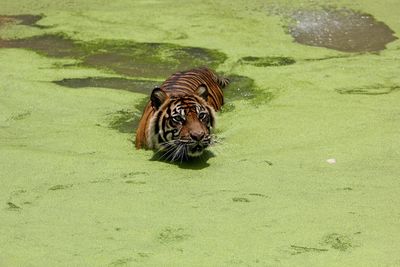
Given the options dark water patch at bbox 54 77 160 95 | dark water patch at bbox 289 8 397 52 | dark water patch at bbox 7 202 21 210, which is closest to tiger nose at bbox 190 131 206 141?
dark water patch at bbox 7 202 21 210

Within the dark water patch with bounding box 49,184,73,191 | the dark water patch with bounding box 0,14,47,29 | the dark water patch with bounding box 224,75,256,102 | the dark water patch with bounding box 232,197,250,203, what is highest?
the dark water patch with bounding box 232,197,250,203

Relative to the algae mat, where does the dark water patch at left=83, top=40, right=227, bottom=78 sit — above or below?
below

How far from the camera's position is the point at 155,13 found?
782 centimetres

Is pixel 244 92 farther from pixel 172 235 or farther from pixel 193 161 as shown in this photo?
pixel 172 235

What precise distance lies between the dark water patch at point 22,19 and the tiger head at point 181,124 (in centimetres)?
373

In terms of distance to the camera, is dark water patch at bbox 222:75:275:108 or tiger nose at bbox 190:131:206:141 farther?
dark water patch at bbox 222:75:275:108

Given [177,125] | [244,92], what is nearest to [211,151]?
[177,125]

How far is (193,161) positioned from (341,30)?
12.9ft

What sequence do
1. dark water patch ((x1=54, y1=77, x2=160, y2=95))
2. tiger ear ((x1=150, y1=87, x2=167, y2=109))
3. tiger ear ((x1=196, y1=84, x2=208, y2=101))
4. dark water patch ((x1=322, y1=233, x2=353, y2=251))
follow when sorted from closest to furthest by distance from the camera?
dark water patch ((x1=322, y1=233, x2=353, y2=251)) → tiger ear ((x1=150, y1=87, x2=167, y2=109)) → tiger ear ((x1=196, y1=84, x2=208, y2=101)) → dark water patch ((x1=54, y1=77, x2=160, y2=95))

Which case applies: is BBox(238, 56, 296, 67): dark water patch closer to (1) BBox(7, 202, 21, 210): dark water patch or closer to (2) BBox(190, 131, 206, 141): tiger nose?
(2) BBox(190, 131, 206, 141): tiger nose

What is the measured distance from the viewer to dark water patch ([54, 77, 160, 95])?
5.43m

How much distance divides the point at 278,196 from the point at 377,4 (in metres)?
5.59

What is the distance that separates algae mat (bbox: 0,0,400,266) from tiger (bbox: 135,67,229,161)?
0.10 metres

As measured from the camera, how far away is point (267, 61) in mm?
6133
